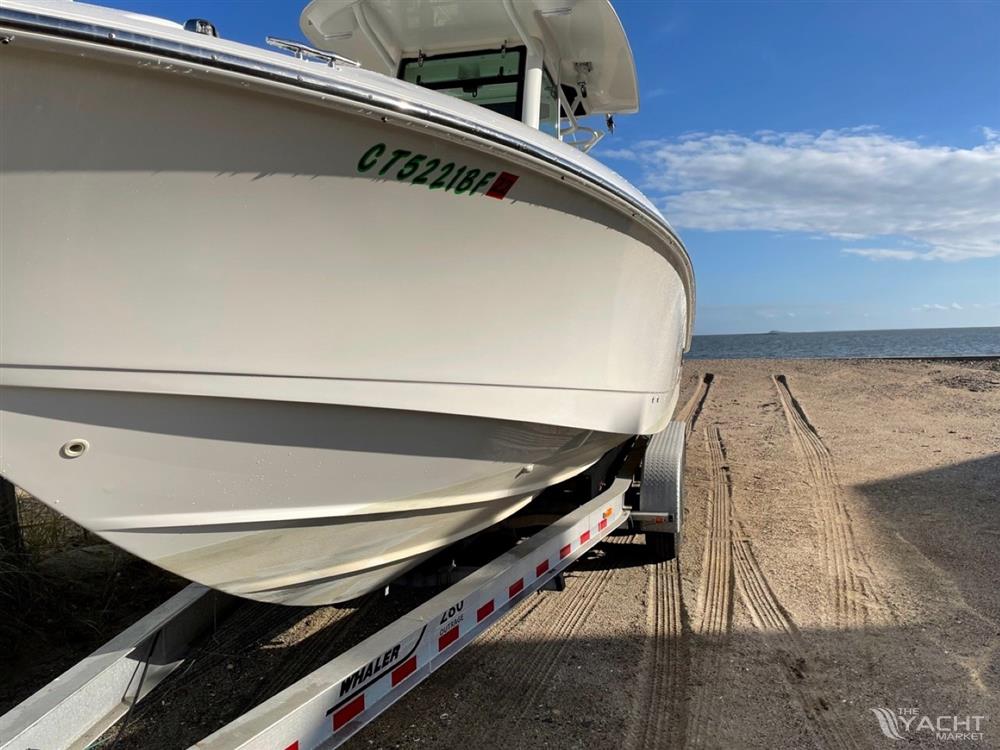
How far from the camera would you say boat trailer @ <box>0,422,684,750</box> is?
1.97m

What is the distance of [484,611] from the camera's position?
2.76 metres

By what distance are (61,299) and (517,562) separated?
6.52ft

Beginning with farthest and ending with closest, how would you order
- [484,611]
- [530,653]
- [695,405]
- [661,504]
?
[695,405] → [661,504] → [530,653] → [484,611]

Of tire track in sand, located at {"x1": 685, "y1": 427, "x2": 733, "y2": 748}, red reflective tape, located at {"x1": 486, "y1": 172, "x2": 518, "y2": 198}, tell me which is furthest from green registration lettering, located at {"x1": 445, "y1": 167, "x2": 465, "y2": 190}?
tire track in sand, located at {"x1": 685, "y1": 427, "x2": 733, "y2": 748}

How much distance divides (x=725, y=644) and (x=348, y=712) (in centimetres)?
183

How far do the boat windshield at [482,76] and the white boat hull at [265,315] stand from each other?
136 centimetres

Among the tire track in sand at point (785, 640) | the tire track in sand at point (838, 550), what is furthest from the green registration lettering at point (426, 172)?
the tire track in sand at point (838, 550)

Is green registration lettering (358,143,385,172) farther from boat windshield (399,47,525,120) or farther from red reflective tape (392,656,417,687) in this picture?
boat windshield (399,47,525,120)

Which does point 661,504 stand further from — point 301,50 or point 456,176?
point 301,50

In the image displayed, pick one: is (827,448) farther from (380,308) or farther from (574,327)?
(380,308)

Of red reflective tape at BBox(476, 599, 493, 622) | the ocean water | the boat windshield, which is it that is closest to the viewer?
red reflective tape at BBox(476, 599, 493, 622)

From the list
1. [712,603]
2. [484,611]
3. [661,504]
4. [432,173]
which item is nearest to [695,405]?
[661,504]

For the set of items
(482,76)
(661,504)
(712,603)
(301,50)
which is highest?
(482,76)

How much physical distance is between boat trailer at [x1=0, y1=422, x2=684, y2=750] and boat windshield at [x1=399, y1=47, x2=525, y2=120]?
2323 millimetres
